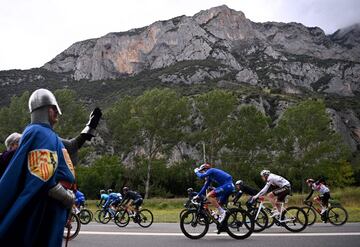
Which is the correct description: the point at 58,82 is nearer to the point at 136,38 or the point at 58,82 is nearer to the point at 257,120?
the point at 136,38

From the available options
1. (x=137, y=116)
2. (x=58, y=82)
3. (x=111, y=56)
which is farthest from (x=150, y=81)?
(x=137, y=116)

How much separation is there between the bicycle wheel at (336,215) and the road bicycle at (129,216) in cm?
652

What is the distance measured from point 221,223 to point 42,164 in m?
7.47

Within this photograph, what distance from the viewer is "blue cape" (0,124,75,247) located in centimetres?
298

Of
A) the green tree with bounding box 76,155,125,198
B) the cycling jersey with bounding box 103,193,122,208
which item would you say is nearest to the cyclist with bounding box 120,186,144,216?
the cycling jersey with bounding box 103,193,122,208

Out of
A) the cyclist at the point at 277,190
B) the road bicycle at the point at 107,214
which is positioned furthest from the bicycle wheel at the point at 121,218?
the cyclist at the point at 277,190

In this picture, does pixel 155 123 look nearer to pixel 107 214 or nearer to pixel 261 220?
pixel 107 214

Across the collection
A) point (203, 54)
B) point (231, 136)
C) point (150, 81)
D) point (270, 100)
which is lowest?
point (231, 136)

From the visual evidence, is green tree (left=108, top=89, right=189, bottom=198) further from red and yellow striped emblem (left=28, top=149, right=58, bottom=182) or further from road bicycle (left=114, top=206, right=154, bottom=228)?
red and yellow striped emblem (left=28, top=149, right=58, bottom=182)

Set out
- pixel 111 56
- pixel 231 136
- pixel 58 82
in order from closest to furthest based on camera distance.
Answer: pixel 231 136 < pixel 58 82 < pixel 111 56

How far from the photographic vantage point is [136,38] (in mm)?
179625

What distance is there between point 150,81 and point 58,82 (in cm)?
3491

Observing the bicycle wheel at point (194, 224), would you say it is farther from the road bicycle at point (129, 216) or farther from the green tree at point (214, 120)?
the green tree at point (214, 120)

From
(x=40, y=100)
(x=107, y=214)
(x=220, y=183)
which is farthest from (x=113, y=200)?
(x=40, y=100)
